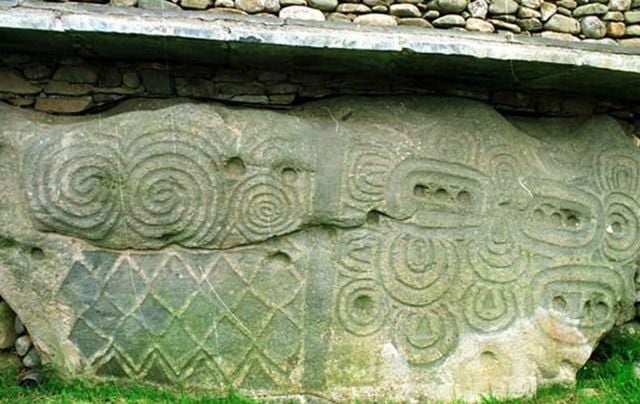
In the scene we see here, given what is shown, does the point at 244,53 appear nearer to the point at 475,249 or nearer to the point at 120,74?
the point at 120,74

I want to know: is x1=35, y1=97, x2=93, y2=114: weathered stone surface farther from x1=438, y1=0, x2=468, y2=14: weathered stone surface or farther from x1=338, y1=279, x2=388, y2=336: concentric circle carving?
x1=438, y1=0, x2=468, y2=14: weathered stone surface

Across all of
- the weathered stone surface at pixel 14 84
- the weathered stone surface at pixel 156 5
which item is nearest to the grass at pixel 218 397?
the weathered stone surface at pixel 14 84

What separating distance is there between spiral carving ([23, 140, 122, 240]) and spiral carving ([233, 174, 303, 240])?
658 mm

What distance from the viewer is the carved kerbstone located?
4.53m

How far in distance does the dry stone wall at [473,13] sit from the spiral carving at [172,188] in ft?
2.44

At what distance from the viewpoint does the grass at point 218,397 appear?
4434mm

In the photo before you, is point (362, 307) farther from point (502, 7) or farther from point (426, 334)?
point (502, 7)

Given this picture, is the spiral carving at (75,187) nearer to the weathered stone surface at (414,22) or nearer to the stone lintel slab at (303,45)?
the stone lintel slab at (303,45)

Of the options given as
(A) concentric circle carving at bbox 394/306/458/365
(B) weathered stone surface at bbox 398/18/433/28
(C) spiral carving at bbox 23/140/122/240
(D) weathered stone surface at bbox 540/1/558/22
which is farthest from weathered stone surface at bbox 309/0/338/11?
(A) concentric circle carving at bbox 394/306/458/365

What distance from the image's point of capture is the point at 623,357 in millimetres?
5184

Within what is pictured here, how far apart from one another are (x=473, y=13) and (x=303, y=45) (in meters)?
1.09

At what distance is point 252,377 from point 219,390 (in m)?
0.19

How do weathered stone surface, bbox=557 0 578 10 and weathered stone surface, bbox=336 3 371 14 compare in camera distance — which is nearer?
weathered stone surface, bbox=336 3 371 14

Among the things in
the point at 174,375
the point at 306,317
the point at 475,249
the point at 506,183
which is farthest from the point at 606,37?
the point at 174,375
